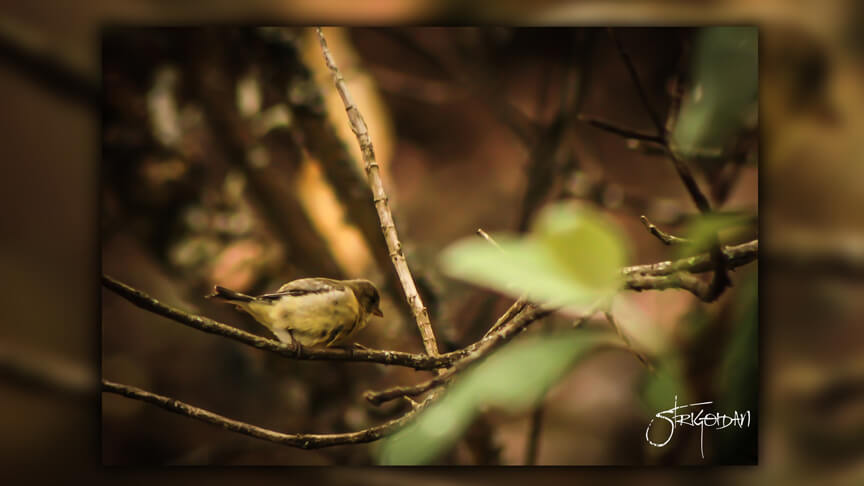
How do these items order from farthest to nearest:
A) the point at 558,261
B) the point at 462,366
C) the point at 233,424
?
the point at 233,424, the point at 462,366, the point at 558,261

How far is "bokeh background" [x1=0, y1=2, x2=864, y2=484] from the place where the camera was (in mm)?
1255

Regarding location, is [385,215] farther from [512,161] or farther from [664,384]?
[664,384]

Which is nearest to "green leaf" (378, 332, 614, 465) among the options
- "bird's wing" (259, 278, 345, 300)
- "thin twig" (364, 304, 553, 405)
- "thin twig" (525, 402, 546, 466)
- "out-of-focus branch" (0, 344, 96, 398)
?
"thin twig" (364, 304, 553, 405)

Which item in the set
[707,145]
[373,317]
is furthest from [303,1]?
[707,145]

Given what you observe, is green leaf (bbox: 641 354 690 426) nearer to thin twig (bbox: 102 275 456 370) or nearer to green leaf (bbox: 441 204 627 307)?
green leaf (bbox: 441 204 627 307)

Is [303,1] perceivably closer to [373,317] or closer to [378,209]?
[378,209]

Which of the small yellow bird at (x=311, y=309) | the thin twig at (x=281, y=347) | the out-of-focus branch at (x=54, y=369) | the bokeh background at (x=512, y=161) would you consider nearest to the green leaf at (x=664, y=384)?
the thin twig at (x=281, y=347)

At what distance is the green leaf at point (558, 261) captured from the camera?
0.26 meters

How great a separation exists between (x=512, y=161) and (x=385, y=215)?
27 cm

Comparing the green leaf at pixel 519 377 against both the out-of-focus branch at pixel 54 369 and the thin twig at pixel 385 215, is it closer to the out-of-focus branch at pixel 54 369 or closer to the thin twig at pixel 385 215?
the thin twig at pixel 385 215

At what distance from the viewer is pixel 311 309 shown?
3.70 ft

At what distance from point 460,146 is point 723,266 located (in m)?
0.81

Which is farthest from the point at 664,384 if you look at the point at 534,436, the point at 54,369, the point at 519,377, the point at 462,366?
the point at 54,369

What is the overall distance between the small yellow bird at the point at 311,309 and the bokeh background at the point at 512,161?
0.18m
